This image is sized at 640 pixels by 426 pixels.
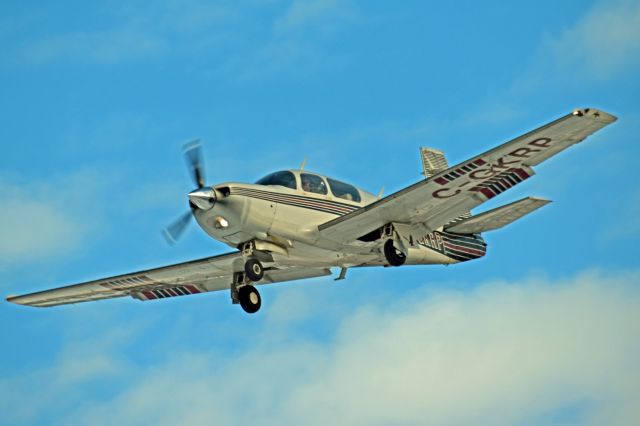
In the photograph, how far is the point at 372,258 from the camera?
31.2 meters

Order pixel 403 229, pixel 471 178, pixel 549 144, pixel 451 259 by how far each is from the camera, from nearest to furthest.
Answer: pixel 549 144 → pixel 471 178 → pixel 403 229 → pixel 451 259

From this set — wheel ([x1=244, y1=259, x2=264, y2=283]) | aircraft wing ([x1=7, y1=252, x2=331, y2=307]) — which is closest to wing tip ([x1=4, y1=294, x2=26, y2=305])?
aircraft wing ([x1=7, y1=252, x2=331, y2=307])

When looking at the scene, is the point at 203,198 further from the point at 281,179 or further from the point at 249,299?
the point at 249,299

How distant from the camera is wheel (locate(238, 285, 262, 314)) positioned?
30.6 meters

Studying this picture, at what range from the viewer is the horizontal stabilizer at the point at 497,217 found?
30531 mm

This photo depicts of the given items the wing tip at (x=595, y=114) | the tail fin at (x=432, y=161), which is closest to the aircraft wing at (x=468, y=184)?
A: the wing tip at (x=595, y=114)

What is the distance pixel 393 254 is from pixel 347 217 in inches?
72.2

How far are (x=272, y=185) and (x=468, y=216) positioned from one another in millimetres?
8038

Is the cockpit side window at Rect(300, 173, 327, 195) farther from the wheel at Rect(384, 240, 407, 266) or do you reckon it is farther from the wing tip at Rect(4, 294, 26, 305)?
the wing tip at Rect(4, 294, 26, 305)

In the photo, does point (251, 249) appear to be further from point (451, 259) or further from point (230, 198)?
point (451, 259)

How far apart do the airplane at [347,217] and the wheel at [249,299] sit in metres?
0.03

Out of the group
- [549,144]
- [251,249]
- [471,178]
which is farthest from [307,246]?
[549,144]

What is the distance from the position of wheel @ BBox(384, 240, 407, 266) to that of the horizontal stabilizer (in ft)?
12.1

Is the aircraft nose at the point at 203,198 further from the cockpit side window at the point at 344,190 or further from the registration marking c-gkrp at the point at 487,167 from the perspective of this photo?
the registration marking c-gkrp at the point at 487,167
